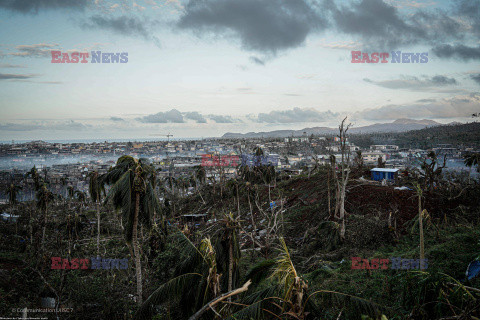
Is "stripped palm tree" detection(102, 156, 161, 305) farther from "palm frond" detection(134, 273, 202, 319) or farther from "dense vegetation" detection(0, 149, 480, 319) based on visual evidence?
"palm frond" detection(134, 273, 202, 319)

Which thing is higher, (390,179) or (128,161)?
(128,161)

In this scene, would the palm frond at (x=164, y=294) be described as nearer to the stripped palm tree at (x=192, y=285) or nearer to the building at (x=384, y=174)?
the stripped palm tree at (x=192, y=285)

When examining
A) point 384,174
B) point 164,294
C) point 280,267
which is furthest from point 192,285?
point 384,174

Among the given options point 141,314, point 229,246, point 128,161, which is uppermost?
point 128,161

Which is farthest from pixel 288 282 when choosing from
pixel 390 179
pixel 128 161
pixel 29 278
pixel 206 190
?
pixel 206 190

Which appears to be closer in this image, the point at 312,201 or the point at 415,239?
the point at 415,239

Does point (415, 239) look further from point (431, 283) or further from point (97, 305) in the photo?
point (97, 305)

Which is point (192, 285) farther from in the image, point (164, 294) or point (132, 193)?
point (132, 193)
